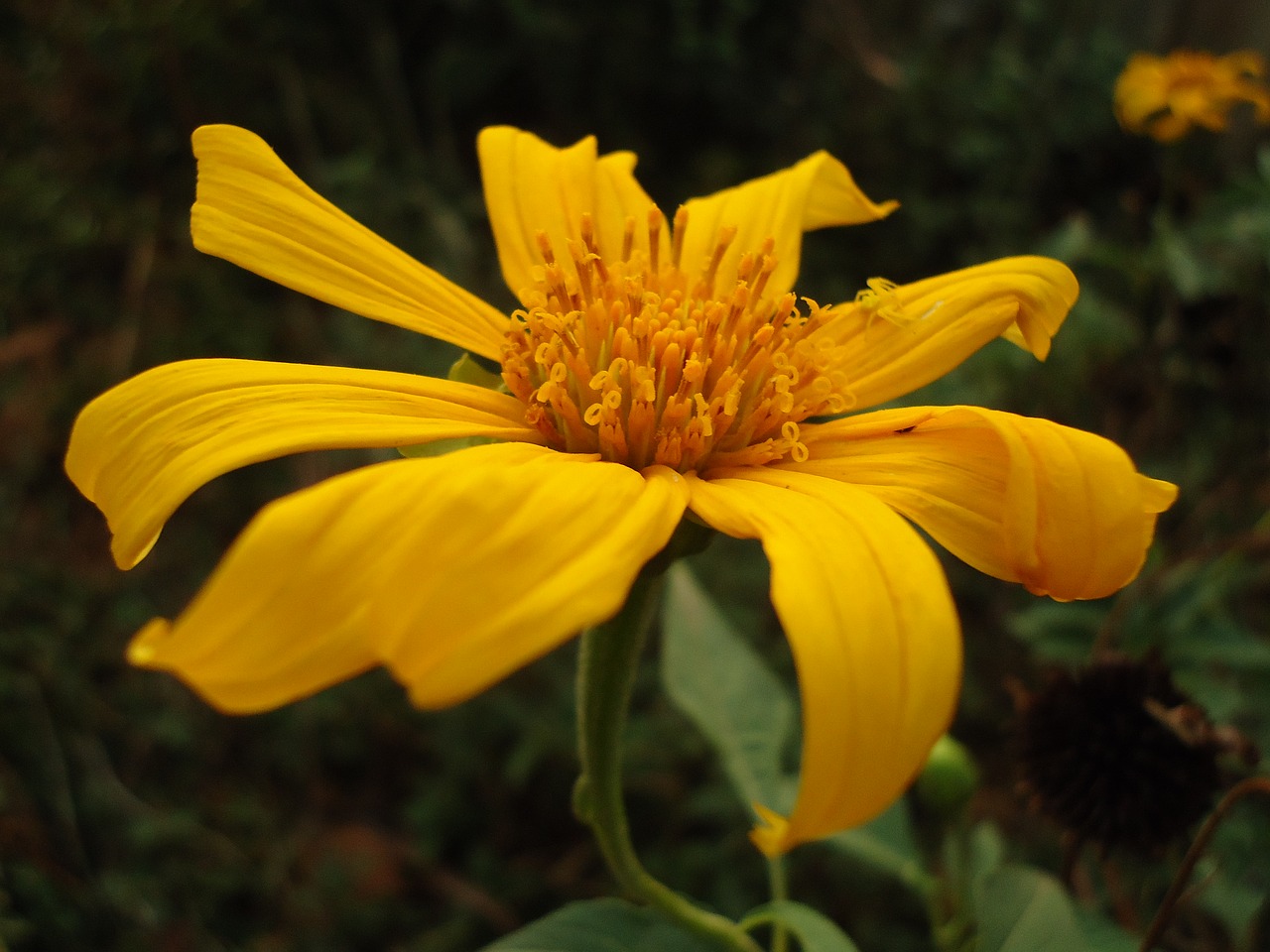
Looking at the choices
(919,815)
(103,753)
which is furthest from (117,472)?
(919,815)

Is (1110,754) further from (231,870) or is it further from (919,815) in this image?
(231,870)

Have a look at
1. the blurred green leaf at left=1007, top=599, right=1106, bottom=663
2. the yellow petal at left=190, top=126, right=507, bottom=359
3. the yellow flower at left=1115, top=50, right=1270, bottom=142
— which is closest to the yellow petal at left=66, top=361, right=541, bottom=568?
the yellow petal at left=190, top=126, right=507, bottom=359

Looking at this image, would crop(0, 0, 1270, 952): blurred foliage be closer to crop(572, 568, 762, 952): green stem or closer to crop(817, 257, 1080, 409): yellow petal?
crop(572, 568, 762, 952): green stem

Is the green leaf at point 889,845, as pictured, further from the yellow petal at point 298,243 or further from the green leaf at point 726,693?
the yellow petal at point 298,243

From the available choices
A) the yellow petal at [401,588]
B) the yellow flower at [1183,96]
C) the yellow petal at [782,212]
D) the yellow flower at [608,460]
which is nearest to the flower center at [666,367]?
the yellow flower at [608,460]

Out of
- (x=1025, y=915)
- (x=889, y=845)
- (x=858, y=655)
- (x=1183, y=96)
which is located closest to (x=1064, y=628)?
(x=889, y=845)

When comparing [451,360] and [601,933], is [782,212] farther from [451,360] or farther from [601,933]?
[451,360]
